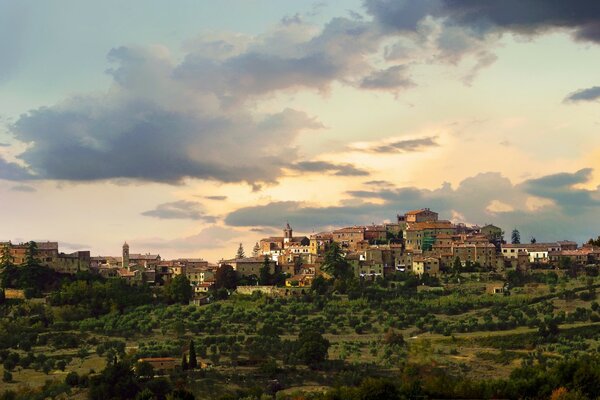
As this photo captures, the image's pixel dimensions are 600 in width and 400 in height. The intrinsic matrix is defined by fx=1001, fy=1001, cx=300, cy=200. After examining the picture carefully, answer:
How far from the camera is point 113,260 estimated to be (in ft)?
287

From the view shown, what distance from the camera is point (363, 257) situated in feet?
267

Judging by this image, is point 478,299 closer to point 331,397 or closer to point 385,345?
point 385,345

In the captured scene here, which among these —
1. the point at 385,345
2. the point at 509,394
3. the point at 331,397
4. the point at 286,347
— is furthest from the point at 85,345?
the point at 509,394

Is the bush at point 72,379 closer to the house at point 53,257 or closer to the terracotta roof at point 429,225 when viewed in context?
the house at point 53,257

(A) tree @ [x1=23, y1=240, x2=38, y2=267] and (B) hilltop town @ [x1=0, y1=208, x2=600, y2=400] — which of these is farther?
(A) tree @ [x1=23, y1=240, x2=38, y2=267]

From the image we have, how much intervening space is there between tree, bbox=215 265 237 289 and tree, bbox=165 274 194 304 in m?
3.15

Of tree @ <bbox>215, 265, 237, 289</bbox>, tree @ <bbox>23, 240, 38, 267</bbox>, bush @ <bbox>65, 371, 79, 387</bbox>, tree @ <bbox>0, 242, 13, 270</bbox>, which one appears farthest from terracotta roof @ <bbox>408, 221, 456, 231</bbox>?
bush @ <bbox>65, 371, 79, 387</bbox>

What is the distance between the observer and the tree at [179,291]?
7538 cm

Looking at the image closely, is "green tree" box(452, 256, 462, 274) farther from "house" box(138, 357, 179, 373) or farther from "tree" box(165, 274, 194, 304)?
"house" box(138, 357, 179, 373)

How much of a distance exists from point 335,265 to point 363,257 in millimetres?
3809

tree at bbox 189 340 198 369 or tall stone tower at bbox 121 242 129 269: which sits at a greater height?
tall stone tower at bbox 121 242 129 269

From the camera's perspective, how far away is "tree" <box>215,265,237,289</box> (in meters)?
78.9

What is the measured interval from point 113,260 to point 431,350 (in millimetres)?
37327

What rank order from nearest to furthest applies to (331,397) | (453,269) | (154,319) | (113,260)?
1. (331,397)
2. (154,319)
3. (453,269)
4. (113,260)
